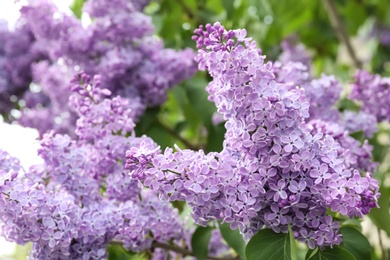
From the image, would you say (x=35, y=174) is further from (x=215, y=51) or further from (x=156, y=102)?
(x=156, y=102)

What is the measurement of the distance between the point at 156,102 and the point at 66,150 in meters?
0.49

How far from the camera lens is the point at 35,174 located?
1163 millimetres

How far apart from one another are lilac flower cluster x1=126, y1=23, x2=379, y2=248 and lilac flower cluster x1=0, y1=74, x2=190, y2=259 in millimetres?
131

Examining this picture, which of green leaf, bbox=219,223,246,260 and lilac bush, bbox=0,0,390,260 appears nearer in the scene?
lilac bush, bbox=0,0,390,260

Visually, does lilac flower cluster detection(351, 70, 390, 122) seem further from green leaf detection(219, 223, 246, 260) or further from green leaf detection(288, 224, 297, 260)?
green leaf detection(288, 224, 297, 260)

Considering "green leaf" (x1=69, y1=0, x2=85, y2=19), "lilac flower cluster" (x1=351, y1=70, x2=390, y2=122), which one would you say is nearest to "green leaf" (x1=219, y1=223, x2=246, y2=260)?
"lilac flower cluster" (x1=351, y1=70, x2=390, y2=122)

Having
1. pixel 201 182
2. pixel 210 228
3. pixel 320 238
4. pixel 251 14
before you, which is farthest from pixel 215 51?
pixel 251 14

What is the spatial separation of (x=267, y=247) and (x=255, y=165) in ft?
0.43

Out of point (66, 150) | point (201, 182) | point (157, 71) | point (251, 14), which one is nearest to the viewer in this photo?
point (201, 182)

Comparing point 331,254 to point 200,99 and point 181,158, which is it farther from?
point 200,99


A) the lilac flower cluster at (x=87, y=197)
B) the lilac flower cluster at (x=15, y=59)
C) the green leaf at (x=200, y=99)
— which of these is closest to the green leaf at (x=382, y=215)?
the lilac flower cluster at (x=87, y=197)

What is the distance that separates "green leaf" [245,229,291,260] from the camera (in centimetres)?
100

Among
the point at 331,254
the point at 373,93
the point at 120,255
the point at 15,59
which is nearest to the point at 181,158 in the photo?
the point at 331,254

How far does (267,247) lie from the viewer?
1.00m
